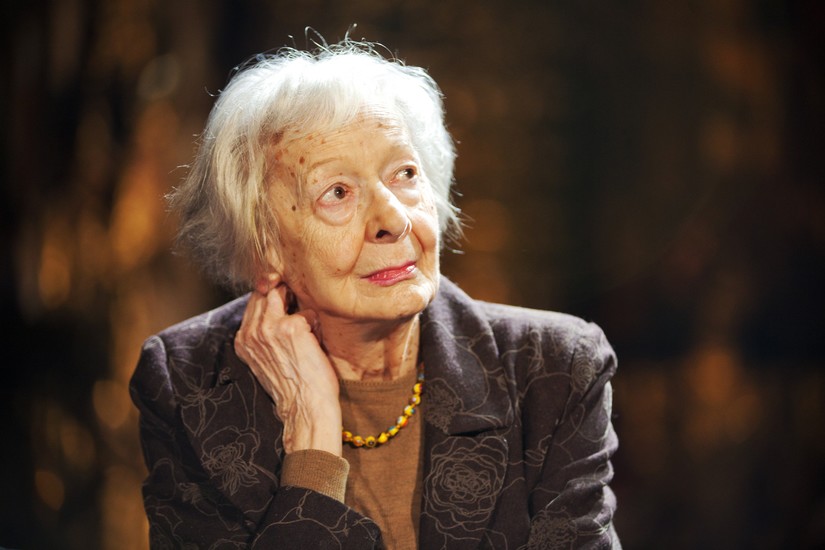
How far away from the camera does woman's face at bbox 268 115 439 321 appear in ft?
5.68

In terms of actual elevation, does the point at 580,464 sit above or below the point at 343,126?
below

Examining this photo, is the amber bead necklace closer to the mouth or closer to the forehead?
the mouth

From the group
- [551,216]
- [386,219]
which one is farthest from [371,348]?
[551,216]

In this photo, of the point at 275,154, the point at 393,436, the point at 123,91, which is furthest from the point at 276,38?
the point at 393,436

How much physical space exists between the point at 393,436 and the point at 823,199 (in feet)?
8.05

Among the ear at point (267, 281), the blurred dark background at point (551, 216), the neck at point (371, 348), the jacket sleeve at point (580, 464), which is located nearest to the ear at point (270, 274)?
the ear at point (267, 281)

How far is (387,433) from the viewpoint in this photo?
184cm

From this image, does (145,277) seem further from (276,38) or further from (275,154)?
(275,154)

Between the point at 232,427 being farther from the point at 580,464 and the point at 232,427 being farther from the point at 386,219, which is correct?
the point at 580,464

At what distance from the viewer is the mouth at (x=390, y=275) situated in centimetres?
174

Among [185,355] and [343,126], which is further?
[185,355]

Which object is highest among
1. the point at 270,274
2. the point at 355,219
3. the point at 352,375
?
the point at 355,219

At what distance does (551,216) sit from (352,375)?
2112 millimetres

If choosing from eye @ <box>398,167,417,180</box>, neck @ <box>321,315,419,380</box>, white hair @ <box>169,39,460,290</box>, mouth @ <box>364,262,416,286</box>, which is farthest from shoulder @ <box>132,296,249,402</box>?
eye @ <box>398,167,417,180</box>
